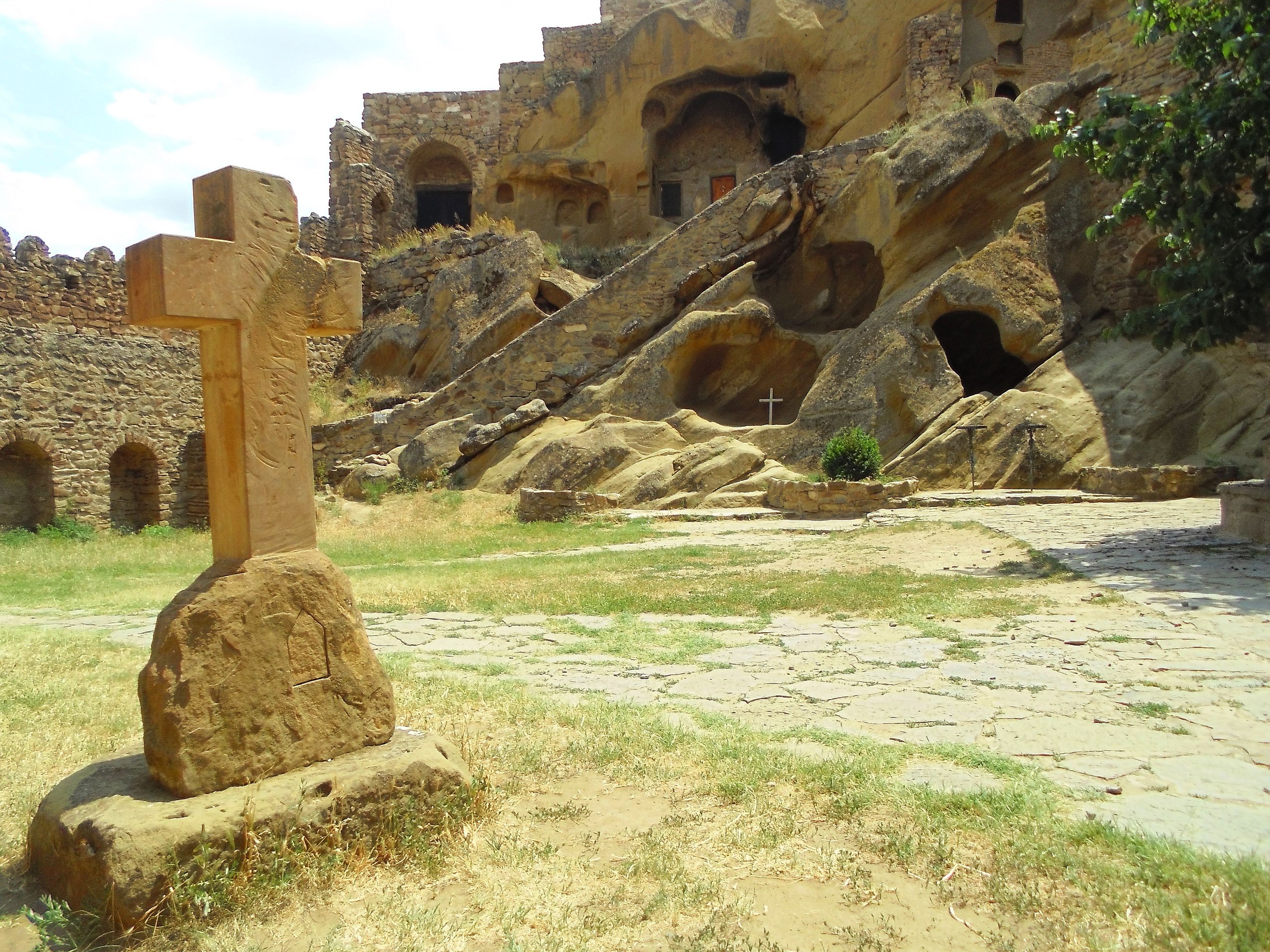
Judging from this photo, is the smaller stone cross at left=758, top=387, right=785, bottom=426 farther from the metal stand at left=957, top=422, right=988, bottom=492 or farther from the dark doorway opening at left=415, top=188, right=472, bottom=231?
the dark doorway opening at left=415, top=188, right=472, bottom=231

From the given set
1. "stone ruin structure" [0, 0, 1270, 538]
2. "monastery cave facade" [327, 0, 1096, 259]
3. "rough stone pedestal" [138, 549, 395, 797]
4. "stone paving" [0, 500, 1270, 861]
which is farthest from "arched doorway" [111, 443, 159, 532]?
"rough stone pedestal" [138, 549, 395, 797]

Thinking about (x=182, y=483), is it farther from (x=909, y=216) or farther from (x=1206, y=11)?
(x=1206, y=11)

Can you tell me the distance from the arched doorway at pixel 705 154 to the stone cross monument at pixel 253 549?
2511 cm

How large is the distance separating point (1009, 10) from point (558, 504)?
2034 centimetres

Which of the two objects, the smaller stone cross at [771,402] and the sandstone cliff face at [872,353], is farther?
the smaller stone cross at [771,402]

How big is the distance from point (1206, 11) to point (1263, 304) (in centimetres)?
284

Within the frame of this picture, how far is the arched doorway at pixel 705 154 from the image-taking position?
27.4 metres

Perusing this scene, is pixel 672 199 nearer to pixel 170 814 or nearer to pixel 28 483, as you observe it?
pixel 28 483

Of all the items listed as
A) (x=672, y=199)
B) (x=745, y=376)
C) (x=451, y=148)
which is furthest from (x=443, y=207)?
(x=745, y=376)

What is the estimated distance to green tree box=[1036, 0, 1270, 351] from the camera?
8.09 m

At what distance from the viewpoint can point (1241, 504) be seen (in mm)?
8734

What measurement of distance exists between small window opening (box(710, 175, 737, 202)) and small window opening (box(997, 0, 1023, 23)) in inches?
325

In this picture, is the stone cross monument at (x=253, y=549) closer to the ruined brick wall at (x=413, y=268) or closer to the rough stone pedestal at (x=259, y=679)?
the rough stone pedestal at (x=259, y=679)

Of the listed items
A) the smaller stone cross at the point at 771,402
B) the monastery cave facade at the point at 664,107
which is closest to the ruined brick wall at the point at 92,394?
the monastery cave facade at the point at 664,107
